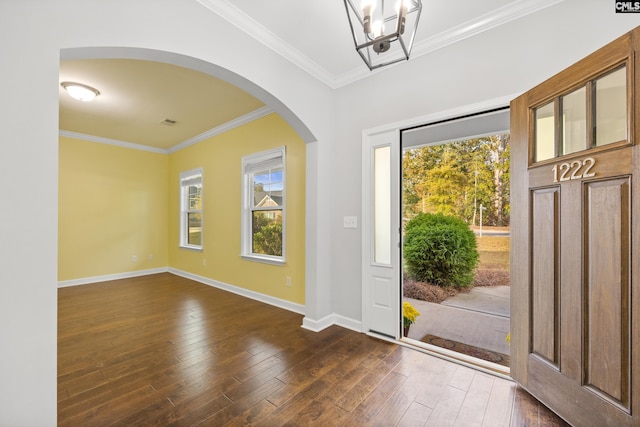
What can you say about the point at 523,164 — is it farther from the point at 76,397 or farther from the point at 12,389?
the point at 76,397

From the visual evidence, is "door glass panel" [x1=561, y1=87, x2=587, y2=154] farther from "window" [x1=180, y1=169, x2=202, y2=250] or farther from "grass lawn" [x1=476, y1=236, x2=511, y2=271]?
"window" [x1=180, y1=169, x2=202, y2=250]

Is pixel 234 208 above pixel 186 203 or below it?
below

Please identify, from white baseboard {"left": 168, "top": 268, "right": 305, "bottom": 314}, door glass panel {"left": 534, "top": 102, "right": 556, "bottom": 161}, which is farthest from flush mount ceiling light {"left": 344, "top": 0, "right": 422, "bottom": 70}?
white baseboard {"left": 168, "top": 268, "right": 305, "bottom": 314}

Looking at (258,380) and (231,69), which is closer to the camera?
(258,380)

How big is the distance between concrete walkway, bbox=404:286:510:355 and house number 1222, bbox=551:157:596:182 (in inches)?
75.8

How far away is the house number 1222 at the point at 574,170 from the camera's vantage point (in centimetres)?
153

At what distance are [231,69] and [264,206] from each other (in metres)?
2.32

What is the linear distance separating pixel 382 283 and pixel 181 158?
5.16 metres

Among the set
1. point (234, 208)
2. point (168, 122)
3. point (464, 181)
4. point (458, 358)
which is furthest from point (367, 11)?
point (464, 181)

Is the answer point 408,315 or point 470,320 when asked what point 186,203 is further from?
point 470,320

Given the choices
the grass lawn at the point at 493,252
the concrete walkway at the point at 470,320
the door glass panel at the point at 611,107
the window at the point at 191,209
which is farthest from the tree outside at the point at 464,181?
the window at the point at 191,209

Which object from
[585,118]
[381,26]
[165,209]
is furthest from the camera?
[165,209]

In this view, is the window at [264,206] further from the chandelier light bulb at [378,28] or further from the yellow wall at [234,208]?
the chandelier light bulb at [378,28]

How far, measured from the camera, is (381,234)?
2.88 metres
